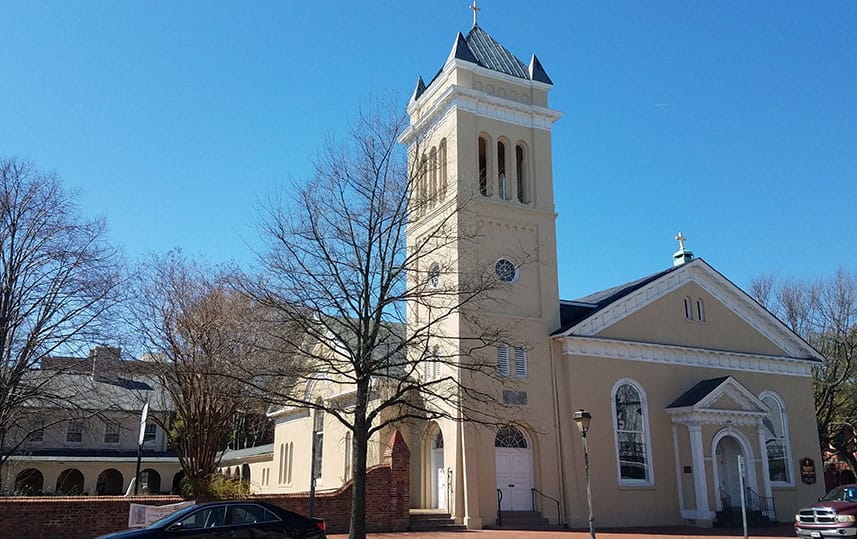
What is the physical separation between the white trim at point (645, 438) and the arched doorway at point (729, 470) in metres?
2.88

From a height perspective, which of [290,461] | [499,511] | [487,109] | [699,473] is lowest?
[499,511]

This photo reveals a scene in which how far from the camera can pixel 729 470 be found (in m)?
29.6

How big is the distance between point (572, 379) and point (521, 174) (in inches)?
338

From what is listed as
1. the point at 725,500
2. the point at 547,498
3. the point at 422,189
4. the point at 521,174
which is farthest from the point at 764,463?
the point at 422,189

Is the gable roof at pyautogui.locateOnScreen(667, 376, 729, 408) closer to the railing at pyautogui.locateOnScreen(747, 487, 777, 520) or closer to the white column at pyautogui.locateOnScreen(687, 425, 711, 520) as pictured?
the white column at pyautogui.locateOnScreen(687, 425, 711, 520)

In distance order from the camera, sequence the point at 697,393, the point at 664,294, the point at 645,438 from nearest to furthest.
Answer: the point at 645,438 < the point at 697,393 < the point at 664,294

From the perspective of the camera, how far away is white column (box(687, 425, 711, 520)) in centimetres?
2727

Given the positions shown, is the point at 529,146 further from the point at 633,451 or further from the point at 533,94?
the point at 633,451

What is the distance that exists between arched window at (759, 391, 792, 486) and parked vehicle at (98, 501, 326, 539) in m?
22.4

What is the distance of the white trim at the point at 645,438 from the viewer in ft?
89.6

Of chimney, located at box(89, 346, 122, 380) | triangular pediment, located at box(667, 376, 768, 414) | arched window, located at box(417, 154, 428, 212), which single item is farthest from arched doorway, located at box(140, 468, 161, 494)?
arched window, located at box(417, 154, 428, 212)

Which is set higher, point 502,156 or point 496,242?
point 502,156

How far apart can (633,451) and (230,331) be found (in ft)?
51.1

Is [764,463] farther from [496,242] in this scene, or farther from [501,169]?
[501,169]
